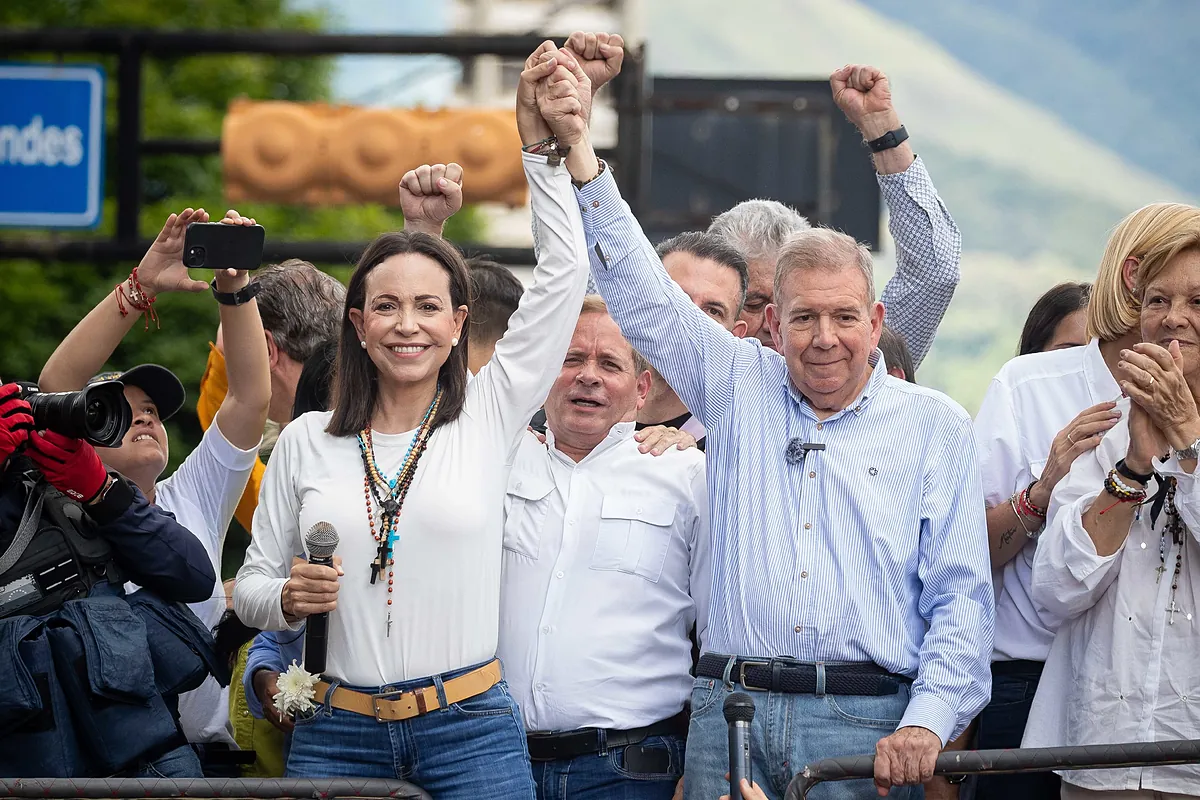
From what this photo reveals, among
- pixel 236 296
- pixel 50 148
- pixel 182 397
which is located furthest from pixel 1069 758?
pixel 50 148

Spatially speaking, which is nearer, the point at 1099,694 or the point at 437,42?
the point at 1099,694

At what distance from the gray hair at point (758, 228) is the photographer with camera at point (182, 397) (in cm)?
158

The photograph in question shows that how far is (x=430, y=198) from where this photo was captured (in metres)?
4.04

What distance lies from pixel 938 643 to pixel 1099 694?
44cm

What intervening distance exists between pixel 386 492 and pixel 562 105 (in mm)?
975

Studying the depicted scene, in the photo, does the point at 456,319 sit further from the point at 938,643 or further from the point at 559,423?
the point at 938,643

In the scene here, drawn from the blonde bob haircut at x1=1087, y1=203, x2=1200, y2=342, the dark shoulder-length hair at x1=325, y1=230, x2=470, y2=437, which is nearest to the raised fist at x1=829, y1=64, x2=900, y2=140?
the blonde bob haircut at x1=1087, y1=203, x2=1200, y2=342

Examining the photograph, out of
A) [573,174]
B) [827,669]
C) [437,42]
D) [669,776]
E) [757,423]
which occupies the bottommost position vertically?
[669,776]

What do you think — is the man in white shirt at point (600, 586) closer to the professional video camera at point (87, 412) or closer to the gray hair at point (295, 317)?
the professional video camera at point (87, 412)

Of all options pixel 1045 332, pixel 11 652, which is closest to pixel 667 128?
pixel 1045 332

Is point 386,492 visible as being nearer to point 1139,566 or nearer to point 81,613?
point 81,613

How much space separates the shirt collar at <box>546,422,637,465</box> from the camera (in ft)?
12.7

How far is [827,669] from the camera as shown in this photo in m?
3.44

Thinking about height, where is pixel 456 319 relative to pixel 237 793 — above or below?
above
